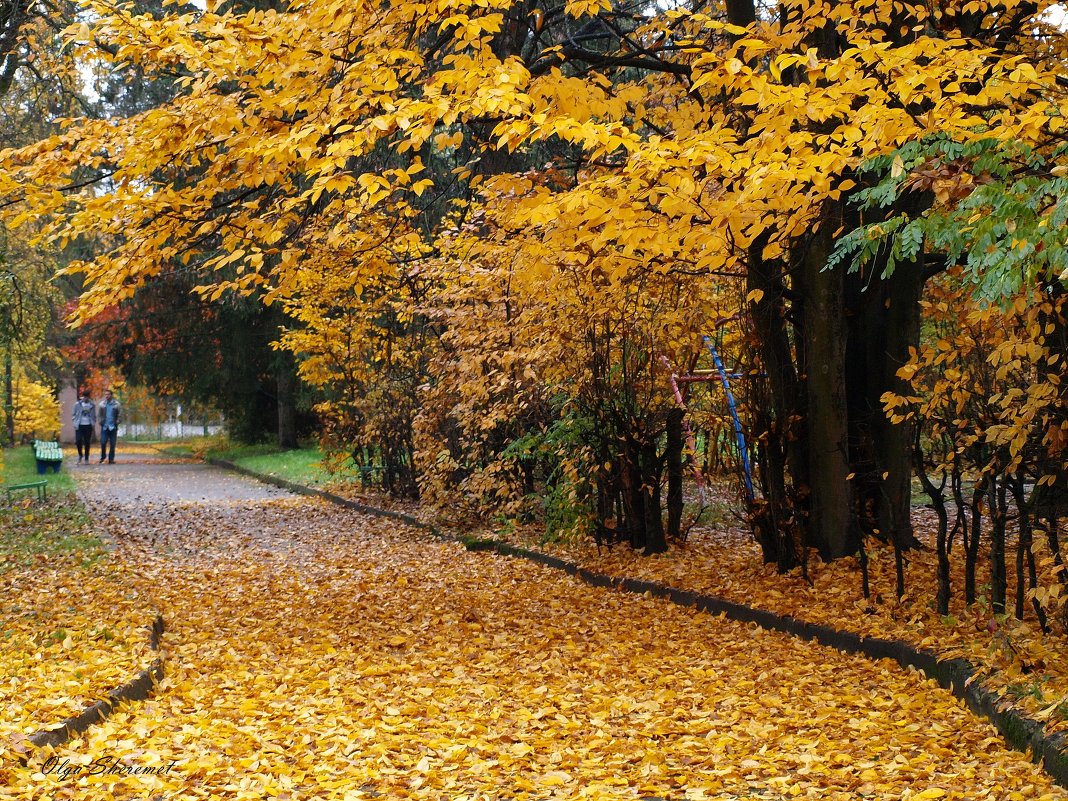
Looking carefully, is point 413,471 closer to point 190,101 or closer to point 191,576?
point 191,576

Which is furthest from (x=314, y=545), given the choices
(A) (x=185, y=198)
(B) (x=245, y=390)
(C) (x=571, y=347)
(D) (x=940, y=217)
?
(B) (x=245, y=390)

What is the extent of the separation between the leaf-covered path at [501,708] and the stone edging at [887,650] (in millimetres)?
83

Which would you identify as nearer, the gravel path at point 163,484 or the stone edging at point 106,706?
the stone edging at point 106,706

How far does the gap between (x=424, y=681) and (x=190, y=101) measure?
4497 mm

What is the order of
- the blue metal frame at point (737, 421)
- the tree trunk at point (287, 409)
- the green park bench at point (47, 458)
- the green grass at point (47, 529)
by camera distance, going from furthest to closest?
the tree trunk at point (287, 409) → the green park bench at point (47, 458) → the green grass at point (47, 529) → the blue metal frame at point (737, 421)

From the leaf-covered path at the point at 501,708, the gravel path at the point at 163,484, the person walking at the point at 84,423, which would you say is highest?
the person walking at the point at 84,423

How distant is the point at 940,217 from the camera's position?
5207 millimetres

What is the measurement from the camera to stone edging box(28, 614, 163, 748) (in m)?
4.95

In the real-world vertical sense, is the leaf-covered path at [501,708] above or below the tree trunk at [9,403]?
below

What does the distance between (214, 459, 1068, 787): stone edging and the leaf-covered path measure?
0.27ft

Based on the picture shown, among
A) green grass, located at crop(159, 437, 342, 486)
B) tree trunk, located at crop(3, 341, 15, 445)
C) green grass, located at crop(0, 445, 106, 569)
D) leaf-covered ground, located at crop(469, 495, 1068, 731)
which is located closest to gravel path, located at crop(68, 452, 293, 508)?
green grass, located at crop(159, 437, 342, 486)

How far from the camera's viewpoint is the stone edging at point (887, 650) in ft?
15.6

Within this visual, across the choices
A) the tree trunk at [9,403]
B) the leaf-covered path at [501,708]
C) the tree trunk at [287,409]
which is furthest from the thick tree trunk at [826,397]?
the tree trunk at [9,403]

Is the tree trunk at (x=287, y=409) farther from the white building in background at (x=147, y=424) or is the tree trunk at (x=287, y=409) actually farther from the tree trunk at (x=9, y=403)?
the white building in background at (x=147, y=424)
